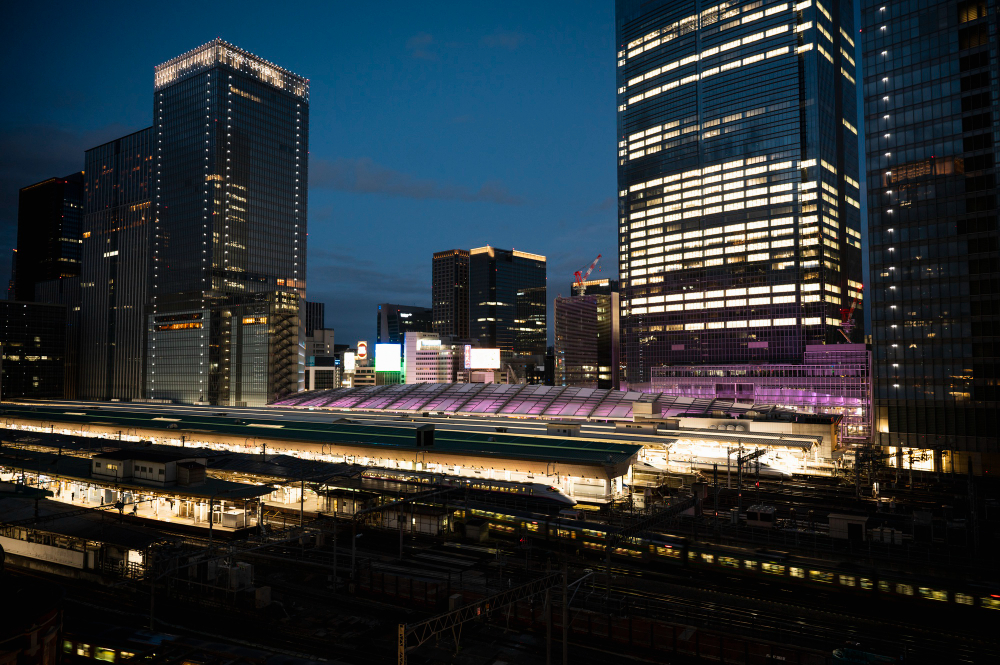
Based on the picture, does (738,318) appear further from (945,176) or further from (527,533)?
(527,533)

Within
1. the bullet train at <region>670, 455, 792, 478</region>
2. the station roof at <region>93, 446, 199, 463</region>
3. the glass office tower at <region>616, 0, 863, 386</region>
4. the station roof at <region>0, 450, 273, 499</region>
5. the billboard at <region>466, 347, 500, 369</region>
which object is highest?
the glass office tower at <region>616, 0, 863, 386</region>

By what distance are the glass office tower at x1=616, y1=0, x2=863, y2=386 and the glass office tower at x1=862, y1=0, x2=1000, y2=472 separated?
218 ft

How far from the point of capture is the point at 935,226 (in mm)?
87438

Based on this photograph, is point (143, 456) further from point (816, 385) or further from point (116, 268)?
point (116, 268)

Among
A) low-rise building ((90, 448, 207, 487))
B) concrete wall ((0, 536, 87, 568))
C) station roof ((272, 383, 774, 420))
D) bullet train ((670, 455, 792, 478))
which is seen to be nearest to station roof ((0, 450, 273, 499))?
low-rise building ((90, 448, 207, 487))

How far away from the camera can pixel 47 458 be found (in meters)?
63.0

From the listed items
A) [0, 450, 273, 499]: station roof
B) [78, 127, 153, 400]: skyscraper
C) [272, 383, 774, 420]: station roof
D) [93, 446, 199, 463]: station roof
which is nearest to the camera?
[0, 450, 273, 499]: station roof

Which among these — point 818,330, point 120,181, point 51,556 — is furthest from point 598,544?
point 120,181

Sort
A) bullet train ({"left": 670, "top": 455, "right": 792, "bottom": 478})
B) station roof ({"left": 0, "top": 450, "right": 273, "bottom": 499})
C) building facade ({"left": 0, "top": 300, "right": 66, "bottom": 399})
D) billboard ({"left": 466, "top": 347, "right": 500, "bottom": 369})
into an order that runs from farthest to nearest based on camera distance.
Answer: billboard ({"left": 466, "top": 347, "right": 500, "bottom": 369}), building facade ({"left": 0, "top": 300, "right": 66, "bottom": 399}), bullet train ({"left": 670, "top": 455, "right": 792, "bottom": 478}), station roof ({"left": 0, "top": 450, "right": 273, "bottom": 499})

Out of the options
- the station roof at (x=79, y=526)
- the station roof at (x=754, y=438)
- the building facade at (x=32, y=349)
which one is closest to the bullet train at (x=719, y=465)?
the station roof at (x=754, y=438)

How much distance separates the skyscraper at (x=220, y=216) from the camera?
152 m

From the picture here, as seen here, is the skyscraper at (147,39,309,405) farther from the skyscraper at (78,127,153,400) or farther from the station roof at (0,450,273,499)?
the station roof at (0,450,273,499)

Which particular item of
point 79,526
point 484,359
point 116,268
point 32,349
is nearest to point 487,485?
point 79,526

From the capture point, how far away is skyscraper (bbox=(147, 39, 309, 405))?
15238 centimetres
